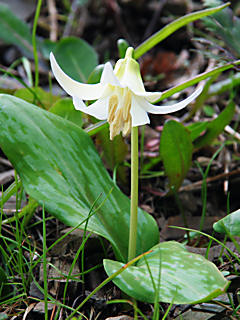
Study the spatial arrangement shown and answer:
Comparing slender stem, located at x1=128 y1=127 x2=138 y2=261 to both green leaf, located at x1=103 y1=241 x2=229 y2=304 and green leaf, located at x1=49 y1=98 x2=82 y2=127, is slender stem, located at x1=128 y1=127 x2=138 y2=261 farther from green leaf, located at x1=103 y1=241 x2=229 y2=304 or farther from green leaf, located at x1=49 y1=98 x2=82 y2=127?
green leaf, located at x1=49 y1=98 x2=82 y2=127

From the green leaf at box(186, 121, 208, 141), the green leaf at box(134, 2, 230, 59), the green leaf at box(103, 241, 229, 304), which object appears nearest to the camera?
the green leaf at box(103, 241, 229, 304)

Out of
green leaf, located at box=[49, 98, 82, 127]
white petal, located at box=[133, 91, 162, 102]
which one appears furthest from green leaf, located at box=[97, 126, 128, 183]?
white petal, located at box=[133, 91, 162, 102]

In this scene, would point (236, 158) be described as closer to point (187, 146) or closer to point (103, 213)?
point (187, 146)

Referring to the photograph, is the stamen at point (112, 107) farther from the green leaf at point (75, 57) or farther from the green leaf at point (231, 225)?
the green leaf at point (75, 57)

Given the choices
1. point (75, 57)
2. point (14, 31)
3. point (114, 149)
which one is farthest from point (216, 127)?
point (14, 31)

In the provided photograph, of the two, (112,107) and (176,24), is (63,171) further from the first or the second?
(176,24)

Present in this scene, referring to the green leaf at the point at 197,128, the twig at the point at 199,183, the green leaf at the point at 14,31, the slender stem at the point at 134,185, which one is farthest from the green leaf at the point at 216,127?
the green leaf at the point at 14,31

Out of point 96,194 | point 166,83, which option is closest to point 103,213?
point 96,194
